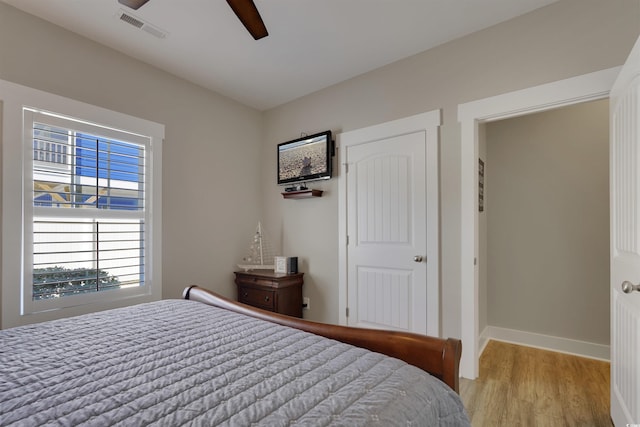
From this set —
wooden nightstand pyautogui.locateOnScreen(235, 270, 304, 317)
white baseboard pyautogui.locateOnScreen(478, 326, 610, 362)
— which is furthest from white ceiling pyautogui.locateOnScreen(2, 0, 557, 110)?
white baseboard pyautogui.locateOnScreen(478, 326, 610, 362)

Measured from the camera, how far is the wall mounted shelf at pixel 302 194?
10.9 ft

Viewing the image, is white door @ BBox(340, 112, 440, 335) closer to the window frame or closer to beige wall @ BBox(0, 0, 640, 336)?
beige wall @ BBox(0, 0, 640, 336)

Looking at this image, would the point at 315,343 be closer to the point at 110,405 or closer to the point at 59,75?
the point at 110,405

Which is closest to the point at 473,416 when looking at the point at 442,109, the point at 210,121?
the point at 442,109

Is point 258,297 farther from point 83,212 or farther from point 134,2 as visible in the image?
point 134,2

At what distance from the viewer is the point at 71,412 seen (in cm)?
82

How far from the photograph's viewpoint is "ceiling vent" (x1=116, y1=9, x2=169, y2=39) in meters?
2.17

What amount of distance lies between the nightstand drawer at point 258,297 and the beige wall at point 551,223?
238 centimetres

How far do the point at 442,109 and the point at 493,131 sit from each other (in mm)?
1262

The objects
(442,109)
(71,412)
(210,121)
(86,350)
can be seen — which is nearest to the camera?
(71,412)

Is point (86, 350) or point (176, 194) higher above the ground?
point (176, 194)

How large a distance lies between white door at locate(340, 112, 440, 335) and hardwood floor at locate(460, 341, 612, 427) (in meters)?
0.55

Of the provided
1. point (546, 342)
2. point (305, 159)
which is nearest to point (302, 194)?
point (305, 159)

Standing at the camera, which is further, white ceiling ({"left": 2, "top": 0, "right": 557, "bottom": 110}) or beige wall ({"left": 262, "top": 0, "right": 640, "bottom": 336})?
white ceiling ({"left": 2, "top": 0, "right": 557, "bottom": 110})
